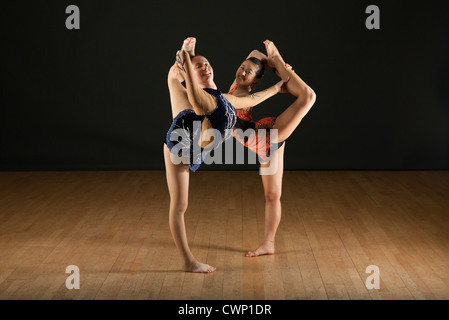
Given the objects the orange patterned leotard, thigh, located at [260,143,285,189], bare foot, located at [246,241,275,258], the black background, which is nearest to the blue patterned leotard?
the orange patterned leotard

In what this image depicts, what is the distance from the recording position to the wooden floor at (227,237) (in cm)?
334

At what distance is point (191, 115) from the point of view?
3.31m

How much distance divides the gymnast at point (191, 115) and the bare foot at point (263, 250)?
38cm

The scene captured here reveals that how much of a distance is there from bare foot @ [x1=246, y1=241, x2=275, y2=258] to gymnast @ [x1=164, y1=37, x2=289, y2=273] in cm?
38

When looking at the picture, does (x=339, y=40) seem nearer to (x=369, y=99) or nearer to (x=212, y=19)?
(x=369, y=99)

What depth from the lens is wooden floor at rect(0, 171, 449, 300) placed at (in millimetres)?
3340

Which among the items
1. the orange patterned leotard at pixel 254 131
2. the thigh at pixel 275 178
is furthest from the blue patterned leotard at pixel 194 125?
the thigh at pixel 275 178

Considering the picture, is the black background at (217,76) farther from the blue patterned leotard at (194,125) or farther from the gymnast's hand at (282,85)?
the blue patterned leotard at (194,125)

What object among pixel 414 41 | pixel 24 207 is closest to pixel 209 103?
pixel 24 207

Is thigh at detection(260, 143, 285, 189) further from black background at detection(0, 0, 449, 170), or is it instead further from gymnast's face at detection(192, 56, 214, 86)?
black background at detection(0, 0, 449, 170)

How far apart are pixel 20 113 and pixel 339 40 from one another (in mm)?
3479

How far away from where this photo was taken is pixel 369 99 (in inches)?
272

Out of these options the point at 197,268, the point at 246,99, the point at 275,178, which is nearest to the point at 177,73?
the point at 246,99

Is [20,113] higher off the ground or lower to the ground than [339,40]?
lower
